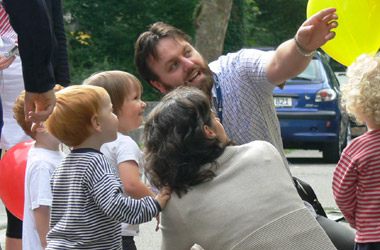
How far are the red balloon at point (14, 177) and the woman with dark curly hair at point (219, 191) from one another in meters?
1.69

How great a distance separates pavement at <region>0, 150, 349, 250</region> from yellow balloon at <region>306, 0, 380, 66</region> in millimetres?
2822

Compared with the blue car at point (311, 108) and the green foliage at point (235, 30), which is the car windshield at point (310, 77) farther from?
the green foliage at point (235, 30)

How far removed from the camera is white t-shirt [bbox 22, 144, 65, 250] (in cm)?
407

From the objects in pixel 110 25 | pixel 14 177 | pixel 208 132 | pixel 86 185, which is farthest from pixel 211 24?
pixel 208 132

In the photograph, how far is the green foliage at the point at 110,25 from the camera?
21.8m

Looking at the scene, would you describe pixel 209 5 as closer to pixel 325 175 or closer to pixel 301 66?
pixel 325 175

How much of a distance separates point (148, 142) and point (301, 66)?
859 millimetres

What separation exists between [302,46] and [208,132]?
0.72 meters

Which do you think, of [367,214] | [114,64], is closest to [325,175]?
[367,214]

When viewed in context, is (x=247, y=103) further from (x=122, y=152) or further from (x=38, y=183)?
(x=38, y=183)

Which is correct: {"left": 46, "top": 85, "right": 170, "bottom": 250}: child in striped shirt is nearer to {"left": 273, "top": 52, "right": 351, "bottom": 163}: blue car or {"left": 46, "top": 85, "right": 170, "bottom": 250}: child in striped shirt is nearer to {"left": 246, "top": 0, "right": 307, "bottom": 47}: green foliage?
{"left": 273, "top": 52, "right": 351, "bottom": 163}: blue car

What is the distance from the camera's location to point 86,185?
3.32 metres

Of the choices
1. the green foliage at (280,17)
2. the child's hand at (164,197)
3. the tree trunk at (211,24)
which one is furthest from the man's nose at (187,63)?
the green foliage at (280,17)

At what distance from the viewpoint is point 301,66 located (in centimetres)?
351
